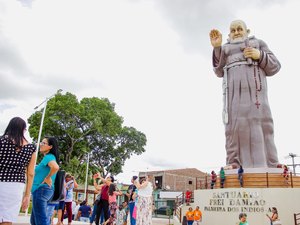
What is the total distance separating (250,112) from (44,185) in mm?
12132

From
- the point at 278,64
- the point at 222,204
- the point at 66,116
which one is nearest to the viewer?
the point at 222,204

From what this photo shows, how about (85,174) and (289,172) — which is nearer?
(289,172)

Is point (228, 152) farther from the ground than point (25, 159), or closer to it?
farther from the ground

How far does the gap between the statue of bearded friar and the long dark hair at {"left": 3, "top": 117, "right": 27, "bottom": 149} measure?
1211 centimetres

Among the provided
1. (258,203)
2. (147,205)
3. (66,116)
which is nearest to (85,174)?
(66,116)

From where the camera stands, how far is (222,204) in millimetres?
12984

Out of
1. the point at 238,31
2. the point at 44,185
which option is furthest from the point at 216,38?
the point at 44,185

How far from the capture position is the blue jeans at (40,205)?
4.20 m

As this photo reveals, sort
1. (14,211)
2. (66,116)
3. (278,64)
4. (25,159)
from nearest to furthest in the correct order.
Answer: (14,211), (25,159), (278,64), (66,116)

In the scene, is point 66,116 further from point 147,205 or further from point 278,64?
point 147,205

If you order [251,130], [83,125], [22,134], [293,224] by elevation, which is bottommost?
[293,224]

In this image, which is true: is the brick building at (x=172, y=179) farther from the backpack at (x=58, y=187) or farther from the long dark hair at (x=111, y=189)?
the backpack at (x=58, y=187)

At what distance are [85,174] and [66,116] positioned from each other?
6.81m

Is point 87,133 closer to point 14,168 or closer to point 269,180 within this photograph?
point 269,180
